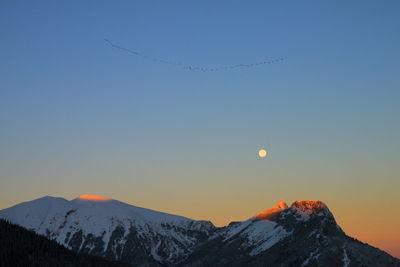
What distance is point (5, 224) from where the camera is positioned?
12056cm

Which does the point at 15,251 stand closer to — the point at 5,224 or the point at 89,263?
the point at 5,224

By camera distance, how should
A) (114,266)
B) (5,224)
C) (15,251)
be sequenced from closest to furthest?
(15,251)
(5,224)
(114,266)

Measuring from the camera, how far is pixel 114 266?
130 m

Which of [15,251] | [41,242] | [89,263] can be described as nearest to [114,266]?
[89,263]

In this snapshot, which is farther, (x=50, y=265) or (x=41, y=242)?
(x=41, y=242)

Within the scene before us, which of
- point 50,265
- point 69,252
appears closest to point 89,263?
point 69,252

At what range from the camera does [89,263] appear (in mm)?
125688

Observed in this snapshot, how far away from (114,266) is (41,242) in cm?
1774

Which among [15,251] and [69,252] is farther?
[69,252]

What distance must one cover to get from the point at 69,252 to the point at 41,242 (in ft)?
24.6

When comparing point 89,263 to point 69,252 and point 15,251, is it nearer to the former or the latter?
point 69,252

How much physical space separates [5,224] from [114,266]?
2533cm

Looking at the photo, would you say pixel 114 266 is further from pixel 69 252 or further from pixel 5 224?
pixel 5 224

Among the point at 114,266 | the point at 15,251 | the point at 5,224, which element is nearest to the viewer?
the point at 15,251
